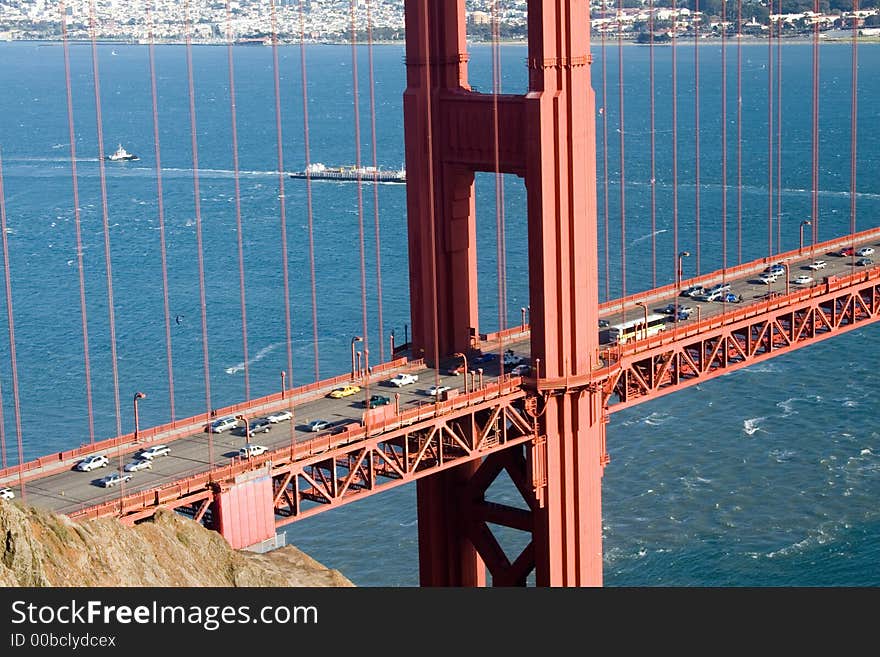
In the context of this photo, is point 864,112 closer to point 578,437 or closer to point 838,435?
point 838,435

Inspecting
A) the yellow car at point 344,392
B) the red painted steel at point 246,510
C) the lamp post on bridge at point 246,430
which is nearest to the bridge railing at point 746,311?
the yellow car at point 344,392

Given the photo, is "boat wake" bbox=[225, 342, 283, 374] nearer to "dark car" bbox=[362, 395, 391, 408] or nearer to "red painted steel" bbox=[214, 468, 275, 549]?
"dark car" bbox=[362, 395, 391, 408]

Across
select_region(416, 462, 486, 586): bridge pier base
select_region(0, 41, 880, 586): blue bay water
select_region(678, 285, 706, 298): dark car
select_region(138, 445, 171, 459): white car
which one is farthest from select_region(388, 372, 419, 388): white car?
select_region(0, 41, 880, 586): blue bay water

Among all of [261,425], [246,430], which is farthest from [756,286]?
[246,430]

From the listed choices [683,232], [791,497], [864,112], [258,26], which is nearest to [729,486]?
[791,497]

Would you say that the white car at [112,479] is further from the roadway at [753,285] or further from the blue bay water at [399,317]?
the blue bay water at [399,317]

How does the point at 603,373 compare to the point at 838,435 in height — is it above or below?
above
